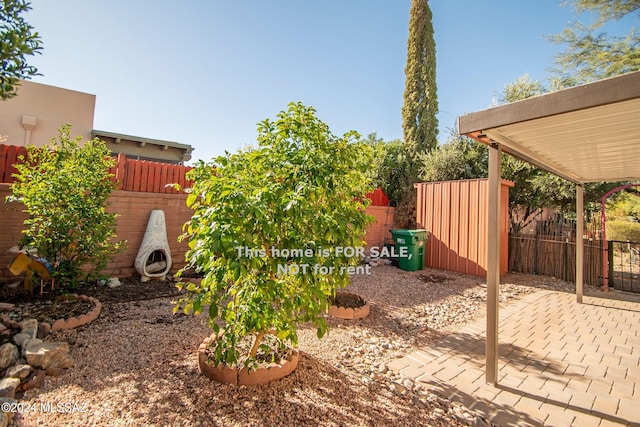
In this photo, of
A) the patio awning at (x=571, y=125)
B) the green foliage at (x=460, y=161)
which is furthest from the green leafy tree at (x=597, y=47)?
the patio awning at (x=571, y=125)

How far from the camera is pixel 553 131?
2.68 meters

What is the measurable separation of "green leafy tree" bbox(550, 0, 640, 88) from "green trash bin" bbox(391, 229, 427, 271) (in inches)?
214

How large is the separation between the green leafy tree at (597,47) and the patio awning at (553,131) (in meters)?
4.54

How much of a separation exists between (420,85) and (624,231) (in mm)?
9185

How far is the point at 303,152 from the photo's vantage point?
89.1 inches

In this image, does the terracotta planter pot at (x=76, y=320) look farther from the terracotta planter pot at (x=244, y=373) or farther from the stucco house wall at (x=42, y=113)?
the stucco house wall at (x=42, y=113)

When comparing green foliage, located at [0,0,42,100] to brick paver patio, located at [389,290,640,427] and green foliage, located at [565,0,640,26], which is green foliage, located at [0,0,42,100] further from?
green foliage, located at [565,0,640,26]

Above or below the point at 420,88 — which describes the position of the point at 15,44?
below

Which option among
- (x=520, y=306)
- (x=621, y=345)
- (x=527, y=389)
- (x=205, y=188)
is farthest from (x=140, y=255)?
(x=621, y=345)

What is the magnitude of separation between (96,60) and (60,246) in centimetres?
515

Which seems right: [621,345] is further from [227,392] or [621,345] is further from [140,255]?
[140,255]

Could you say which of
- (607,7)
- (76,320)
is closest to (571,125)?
(76,320)

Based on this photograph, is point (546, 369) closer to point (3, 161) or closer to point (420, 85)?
point (3, 161)

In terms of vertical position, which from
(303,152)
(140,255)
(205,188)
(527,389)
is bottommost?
(527,389)
